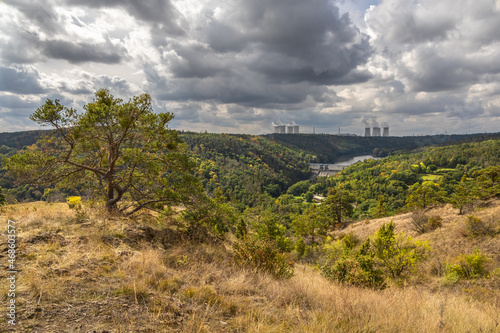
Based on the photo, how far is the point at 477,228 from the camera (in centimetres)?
1733

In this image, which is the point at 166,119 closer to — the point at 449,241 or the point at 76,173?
the point at 76,173

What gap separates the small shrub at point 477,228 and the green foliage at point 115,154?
68.0 ft

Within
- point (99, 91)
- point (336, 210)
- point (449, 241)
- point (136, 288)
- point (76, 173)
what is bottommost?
point (336, 210)

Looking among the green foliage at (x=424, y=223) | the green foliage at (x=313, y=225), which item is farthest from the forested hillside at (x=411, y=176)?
the green foliage at (x=424, y=223)

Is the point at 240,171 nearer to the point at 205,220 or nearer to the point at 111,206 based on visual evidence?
the point at 111,206

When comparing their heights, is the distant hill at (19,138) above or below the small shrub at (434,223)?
above

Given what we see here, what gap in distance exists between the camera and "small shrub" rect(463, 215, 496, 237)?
17.0 m

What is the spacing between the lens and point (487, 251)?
15164 millimetres

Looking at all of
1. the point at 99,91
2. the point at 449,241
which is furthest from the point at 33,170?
the point at 449,241

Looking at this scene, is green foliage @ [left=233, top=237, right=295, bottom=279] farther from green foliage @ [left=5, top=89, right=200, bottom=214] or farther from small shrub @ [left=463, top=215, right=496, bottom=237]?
small shrub @ [left=463, top=215, right=496, bottom=237]

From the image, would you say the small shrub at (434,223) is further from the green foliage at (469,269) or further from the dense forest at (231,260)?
the green foliage at (469,269)

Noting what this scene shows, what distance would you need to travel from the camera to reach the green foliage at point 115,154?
8477mm

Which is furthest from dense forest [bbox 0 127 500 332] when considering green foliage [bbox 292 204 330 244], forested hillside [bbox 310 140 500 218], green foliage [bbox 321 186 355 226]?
forested hillside [bbox 310 140 500 218]

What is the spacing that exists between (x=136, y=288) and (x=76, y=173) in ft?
26.8
